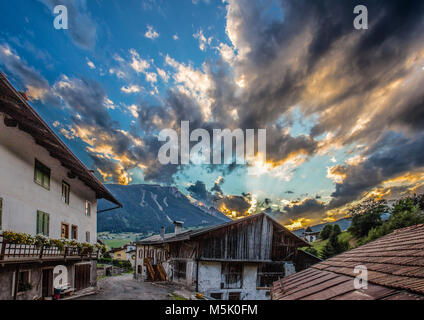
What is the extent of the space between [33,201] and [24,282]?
4269mm

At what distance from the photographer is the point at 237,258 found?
22047 mm

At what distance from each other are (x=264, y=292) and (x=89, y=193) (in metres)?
19.8

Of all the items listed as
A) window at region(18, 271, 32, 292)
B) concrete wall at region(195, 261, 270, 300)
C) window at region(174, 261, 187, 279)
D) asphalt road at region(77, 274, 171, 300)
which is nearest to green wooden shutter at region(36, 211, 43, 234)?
window at region(18, 271, 32, 292)

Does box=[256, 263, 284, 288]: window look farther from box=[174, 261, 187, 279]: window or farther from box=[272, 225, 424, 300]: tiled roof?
box=[272, 225, 424, 300]: tiled roof

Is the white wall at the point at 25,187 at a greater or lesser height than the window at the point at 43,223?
greater

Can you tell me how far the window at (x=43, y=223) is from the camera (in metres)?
13.4

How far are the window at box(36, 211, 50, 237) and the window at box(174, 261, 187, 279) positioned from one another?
40.8 ft

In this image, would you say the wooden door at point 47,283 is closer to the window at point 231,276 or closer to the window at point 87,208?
the window at point 87,208

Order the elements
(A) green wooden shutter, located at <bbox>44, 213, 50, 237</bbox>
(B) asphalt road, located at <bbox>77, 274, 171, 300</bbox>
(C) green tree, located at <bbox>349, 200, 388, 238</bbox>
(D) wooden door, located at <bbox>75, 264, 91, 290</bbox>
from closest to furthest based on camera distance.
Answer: (A) green wooden shutter, located at <bbox>44, 213, 50, 237</bbox>
(B) asphalt road, located at <bbox>77, 274, 171, 300</bbox>
(D) wooden door, located at <bbox>75, 264, 91, 290</bbox>
(C) green tree, located at <bbox>349, 200, 388, 238</bbox>

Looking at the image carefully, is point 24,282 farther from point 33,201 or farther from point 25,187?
point 25,187

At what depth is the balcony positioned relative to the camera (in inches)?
380

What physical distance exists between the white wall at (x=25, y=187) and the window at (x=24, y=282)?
2161 millimetres

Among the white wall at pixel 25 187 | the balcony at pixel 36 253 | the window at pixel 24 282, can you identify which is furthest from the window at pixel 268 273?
the window at pixel 24 282

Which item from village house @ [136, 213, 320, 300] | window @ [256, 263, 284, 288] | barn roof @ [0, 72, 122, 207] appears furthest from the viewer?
window @ [256, 263, 284, 288]
